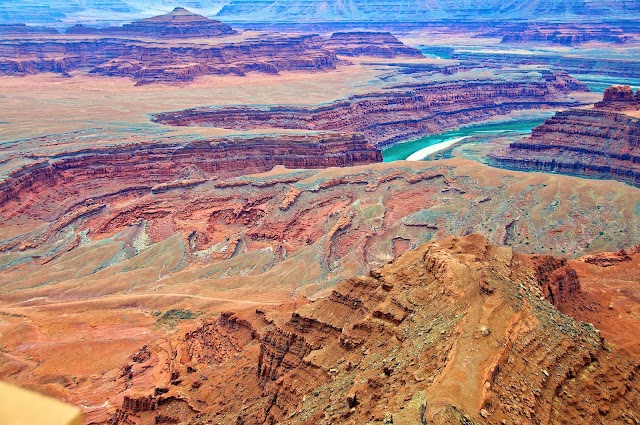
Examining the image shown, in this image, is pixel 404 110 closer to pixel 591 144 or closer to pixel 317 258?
pixel 591 144

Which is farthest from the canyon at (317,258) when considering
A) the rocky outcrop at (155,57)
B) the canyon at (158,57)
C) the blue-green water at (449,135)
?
the canyon at (158,57)

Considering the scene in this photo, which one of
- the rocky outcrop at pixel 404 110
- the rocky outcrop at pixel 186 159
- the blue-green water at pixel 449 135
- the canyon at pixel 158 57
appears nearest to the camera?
the rocky outcrop at pixel 186 159

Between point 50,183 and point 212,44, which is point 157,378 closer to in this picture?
point 50,183

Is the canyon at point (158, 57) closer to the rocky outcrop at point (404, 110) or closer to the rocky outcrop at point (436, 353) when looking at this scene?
the rocky outcrop at point (404, 110)

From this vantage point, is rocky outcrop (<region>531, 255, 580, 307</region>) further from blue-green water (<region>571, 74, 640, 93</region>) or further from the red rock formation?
blue-green water (<region>571, 74, 640, 93</region>)

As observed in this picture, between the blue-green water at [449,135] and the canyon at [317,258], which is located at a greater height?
the canyon at [317,258]

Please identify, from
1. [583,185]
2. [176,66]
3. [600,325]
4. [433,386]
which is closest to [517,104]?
[176,66]
